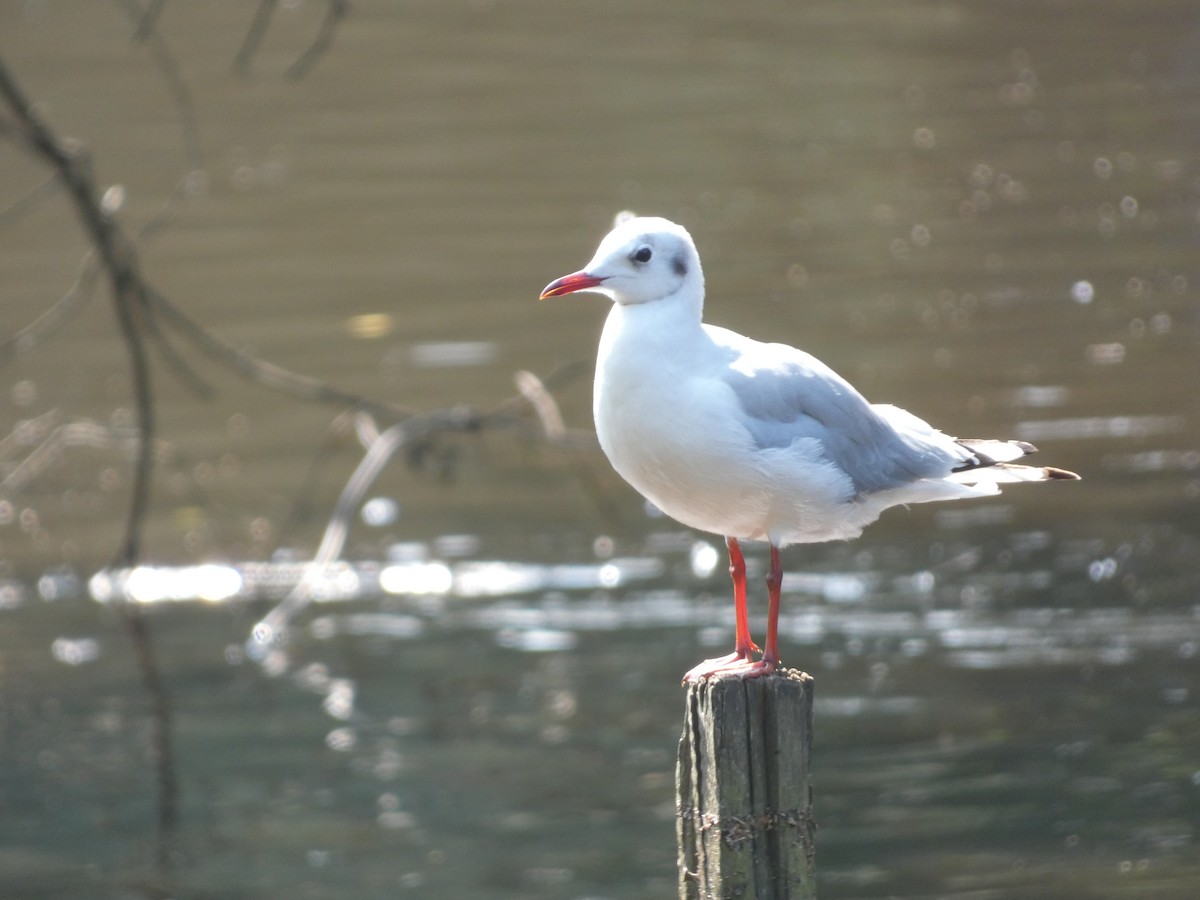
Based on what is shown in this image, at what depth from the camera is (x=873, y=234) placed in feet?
57.8

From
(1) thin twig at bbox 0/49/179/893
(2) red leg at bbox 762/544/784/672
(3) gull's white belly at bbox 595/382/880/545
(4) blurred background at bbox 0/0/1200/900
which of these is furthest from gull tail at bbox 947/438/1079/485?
(1) thin twig at bbox 0/49/179/893

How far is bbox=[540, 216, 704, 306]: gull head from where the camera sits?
562cm

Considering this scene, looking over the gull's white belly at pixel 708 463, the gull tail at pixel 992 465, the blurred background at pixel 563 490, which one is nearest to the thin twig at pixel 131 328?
the blurred background at pixel 563 490

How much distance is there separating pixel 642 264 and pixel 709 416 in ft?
1.57

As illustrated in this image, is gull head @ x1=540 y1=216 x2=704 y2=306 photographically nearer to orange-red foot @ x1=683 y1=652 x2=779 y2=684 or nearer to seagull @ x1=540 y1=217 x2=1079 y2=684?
seagull @ x1=540 y1=217 x2=1079 y2=684

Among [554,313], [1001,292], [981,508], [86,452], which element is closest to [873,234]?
[1001,292]

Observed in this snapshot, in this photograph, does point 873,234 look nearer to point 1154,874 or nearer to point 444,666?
point 444,666

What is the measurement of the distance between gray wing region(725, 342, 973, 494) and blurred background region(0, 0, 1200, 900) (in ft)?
6.93

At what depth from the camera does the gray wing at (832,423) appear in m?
5.75

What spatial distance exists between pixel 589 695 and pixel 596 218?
838 centimetres

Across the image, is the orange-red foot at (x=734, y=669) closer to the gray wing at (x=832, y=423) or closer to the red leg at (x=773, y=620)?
the red leg at (x=773, y=620)

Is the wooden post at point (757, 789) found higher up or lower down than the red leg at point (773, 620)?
lower down

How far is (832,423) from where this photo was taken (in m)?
6.06

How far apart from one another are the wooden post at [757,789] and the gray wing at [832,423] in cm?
80
